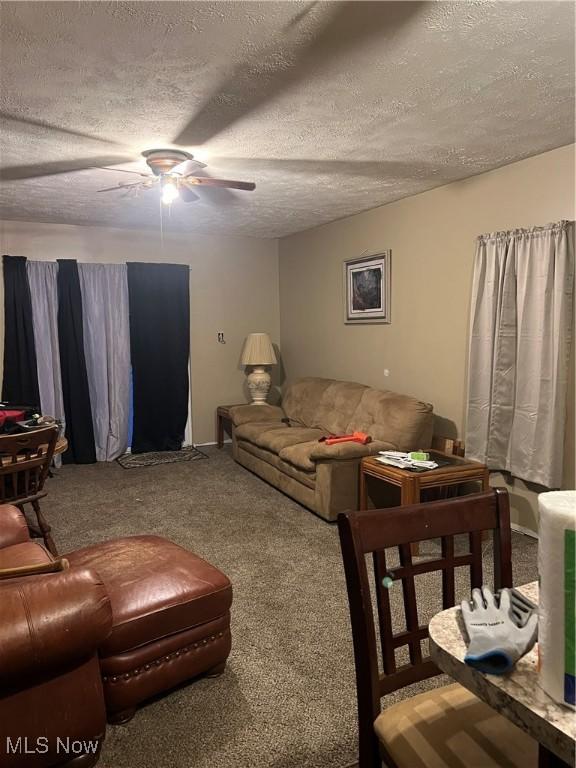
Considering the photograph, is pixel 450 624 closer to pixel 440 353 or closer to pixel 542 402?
pixel 542 402

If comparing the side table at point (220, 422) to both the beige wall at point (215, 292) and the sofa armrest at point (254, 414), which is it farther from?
the sofa armrest at point (254, 414)

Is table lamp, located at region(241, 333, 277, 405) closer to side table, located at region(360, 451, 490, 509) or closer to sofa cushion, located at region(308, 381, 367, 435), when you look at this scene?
sofa cushion, located at region(308, 381, 367, 435)

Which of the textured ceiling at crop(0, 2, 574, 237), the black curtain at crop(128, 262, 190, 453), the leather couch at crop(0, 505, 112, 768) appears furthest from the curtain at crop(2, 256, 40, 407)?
the leather couch at crop(0, 505, 112, 768)

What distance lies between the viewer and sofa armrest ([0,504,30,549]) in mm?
2527

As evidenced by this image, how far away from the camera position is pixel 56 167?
342 centimetres

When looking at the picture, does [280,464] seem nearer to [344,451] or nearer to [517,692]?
[344,451]

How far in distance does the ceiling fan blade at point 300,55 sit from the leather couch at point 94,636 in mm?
2019

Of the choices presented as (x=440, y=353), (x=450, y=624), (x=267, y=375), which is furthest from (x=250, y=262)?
(x=450, y=624)

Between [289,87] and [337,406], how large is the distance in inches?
119

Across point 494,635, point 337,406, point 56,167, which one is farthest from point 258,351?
point 494,635

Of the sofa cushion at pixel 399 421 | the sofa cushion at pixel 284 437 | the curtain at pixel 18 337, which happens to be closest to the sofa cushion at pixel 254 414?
the sofa cushion at pixel 284 437

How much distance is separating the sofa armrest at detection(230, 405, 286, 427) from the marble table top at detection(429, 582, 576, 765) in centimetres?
457

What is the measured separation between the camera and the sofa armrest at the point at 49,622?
1.40 metres

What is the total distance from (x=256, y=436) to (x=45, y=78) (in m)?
3.35
